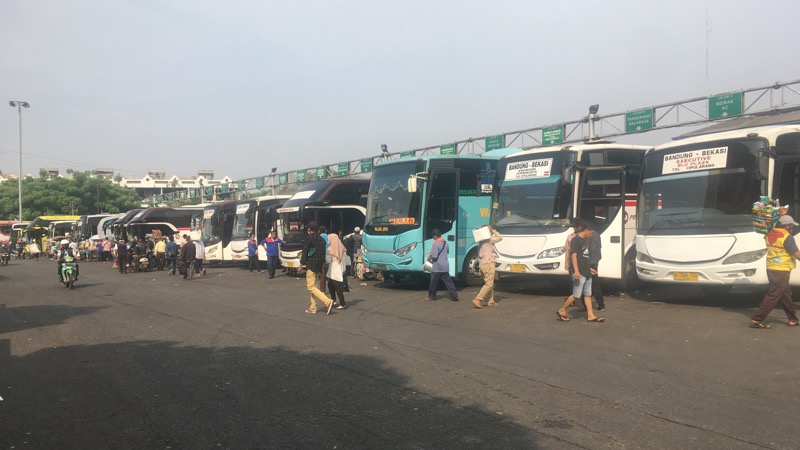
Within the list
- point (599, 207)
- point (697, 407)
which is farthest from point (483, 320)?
point (697, 407)

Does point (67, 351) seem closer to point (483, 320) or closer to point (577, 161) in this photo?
point (483, 320)

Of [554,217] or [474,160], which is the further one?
[474,160]

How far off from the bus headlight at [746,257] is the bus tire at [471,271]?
6.67 metres

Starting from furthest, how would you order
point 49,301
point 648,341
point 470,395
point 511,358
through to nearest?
point 49,301
point 648,341
point 511,358
point 470,395

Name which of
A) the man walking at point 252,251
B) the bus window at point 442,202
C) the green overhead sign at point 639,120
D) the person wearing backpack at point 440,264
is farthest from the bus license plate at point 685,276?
the man walking at point 252,251

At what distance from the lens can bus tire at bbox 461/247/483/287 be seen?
15.6 metres

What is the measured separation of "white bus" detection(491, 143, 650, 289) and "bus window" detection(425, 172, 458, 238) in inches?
77.2

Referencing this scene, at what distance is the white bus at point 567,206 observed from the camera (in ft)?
41.2

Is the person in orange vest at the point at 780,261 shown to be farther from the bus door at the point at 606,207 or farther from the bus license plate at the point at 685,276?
the bus door at the point at 606,207

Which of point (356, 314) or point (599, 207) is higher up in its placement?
point (599, 207)

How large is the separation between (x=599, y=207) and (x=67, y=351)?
10441 millimetres

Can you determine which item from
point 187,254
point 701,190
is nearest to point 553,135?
point 701,190

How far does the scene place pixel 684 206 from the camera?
11062 mm

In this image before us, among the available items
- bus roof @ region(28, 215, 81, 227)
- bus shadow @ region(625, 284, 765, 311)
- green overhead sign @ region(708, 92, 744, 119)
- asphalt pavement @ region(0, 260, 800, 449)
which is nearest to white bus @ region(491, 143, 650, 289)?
bus shadow @ region(625, 284, 765, 311)
